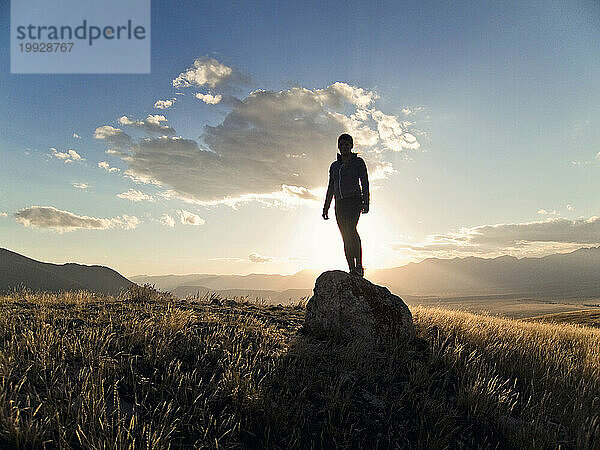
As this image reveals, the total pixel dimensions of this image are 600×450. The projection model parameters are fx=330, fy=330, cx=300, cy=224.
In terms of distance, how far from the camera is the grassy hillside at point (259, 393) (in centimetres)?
260

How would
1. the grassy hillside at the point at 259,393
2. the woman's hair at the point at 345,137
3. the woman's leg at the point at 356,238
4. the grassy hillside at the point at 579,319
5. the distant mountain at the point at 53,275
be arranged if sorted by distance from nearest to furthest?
the grassy hillside at the point at 259,393 < the woman's leg at the point at 356,238 < the woman's hair at the point at 345,137 < the grassy hillside at the point at 579,319 < the distant mountain at the point at 53,275

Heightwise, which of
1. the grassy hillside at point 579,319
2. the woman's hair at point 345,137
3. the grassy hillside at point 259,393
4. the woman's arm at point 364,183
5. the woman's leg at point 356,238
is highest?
the woman's hair at point 345,137

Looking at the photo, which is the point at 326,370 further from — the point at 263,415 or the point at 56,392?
the point at 56,392

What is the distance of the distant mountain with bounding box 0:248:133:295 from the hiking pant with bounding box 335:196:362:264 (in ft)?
163

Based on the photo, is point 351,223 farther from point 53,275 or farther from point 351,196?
point 53,275

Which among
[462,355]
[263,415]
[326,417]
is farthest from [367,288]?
[263,415]

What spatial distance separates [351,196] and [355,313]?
103 inches

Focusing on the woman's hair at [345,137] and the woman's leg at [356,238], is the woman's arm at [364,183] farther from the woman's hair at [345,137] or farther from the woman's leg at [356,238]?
the woman's hair at [345,137]

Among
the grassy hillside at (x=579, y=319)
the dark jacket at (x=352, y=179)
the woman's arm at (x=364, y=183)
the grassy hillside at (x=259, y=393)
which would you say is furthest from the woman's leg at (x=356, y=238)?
the grassy hillside at (x=579, y=319)

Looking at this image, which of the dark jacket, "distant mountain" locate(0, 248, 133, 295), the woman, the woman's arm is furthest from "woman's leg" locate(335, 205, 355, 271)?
"distant mountain" locate(0, 248, 133, 295)

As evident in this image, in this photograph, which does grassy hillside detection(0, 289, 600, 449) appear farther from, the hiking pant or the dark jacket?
the dark jacket

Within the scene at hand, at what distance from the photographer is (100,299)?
24.8 feet

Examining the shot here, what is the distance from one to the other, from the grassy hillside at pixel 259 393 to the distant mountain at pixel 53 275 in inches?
1976

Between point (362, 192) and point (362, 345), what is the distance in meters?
3.44
